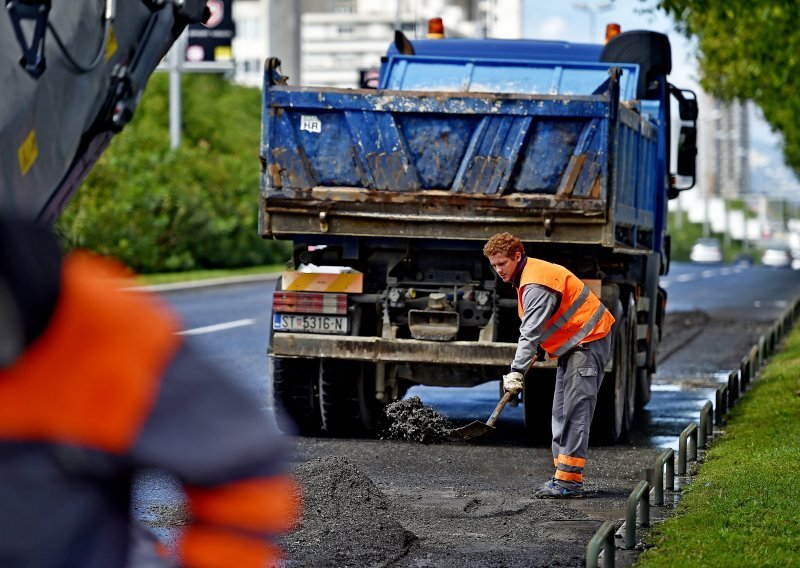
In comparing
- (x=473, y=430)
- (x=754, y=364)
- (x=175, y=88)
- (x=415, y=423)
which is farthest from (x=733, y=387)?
(x=175, y=88)

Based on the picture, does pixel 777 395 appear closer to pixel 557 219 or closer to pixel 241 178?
pixel 557 219

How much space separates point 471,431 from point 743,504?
2.59 meters

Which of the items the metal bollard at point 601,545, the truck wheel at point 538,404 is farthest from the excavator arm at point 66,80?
the truck wheel at point 538,404

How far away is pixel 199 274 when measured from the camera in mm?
35969

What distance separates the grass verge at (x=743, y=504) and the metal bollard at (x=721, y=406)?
0.58 feet

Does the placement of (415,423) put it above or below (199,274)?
above

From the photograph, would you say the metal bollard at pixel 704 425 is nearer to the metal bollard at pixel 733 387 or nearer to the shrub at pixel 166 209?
the metal bollard at pixel 733 387

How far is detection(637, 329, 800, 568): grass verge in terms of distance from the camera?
702cm

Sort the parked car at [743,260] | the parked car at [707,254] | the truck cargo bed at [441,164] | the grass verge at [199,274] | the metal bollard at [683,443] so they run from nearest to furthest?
the metal bollard at [683,443], the truck cargo bed at [441,164], the grass verge at [199,274], the parked car at [707,254], the parked car at [743,260]

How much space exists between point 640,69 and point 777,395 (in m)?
2.87

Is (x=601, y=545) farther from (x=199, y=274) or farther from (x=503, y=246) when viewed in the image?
(x=199, y=274)

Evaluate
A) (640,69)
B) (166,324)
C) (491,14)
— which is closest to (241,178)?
(640,69)

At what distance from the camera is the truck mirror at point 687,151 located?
13.9 metres

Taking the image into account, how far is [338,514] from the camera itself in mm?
8344
